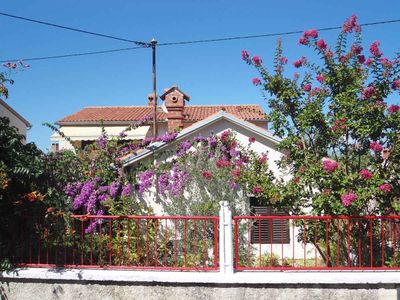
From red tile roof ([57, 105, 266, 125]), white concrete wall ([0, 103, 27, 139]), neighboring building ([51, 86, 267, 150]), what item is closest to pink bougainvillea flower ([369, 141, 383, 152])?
neighboring building ([51, 86, 267, 150])

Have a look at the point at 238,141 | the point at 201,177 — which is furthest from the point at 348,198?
the point at 238,141

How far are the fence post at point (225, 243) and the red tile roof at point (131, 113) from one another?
778 inches

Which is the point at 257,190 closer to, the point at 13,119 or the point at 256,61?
the point at 256,61

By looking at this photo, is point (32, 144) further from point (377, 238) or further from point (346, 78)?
point (377, 238)

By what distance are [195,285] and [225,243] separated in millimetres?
728

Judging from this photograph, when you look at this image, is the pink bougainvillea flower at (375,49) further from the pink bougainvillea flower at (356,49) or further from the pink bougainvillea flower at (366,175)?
the pink bougainvillea flower at (366,175)

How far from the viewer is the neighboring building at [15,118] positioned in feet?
90.6

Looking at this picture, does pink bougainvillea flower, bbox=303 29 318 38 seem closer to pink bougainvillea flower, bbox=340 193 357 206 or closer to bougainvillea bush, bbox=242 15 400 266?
bougainvillea bush, bbox=242 15 400 266

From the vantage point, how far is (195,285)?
225 inches

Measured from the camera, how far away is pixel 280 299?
5656mm

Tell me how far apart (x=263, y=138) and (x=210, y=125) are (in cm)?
158

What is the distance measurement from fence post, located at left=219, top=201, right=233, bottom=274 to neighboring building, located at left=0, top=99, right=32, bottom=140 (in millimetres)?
24684

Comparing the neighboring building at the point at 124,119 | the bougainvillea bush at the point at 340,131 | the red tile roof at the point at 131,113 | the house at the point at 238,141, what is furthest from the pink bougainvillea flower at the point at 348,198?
the red tile roof at the point at 131,113

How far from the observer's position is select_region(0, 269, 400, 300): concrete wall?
561cm
